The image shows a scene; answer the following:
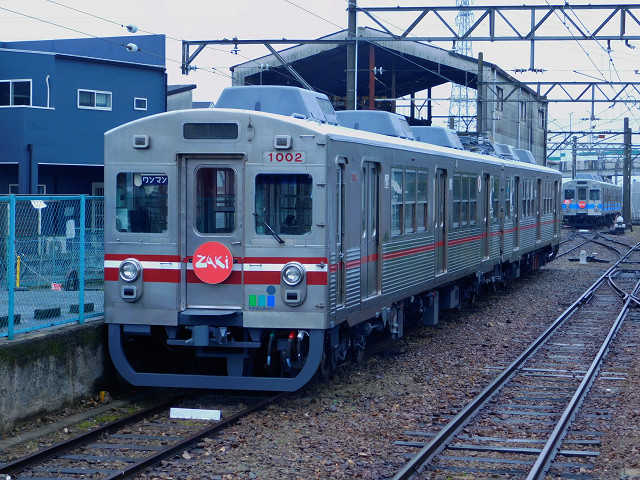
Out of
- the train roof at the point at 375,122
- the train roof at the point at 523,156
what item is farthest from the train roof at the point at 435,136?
the train roof at the point at 523,156

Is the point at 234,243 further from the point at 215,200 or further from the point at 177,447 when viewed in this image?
the point at 177,447

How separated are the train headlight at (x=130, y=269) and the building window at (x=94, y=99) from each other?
1608 centimetres

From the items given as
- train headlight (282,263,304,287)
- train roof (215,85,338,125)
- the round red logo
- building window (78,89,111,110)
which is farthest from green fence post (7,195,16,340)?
building window (78,89,111,110)

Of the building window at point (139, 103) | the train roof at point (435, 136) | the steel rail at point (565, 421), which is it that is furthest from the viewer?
the building window at point (139, 103)

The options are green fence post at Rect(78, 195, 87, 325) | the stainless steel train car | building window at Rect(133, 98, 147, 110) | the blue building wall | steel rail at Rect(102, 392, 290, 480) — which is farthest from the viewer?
the stainless steel train car

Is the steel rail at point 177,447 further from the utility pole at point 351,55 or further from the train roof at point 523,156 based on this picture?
the train roof at point 523,156

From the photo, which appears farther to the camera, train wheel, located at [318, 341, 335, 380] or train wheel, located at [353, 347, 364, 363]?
train wheel, located at [353, 347, 364, 363]

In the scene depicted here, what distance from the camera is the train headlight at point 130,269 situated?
9070 millimetres

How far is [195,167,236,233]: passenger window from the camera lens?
9.04 meters

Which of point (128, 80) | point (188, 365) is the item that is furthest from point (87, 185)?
point (188, 365)

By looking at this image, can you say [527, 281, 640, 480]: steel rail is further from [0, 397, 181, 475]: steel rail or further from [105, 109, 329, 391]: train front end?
[0, 397, 181, 475]: steel rail

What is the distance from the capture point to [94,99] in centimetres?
2459

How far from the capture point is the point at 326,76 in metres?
37.5

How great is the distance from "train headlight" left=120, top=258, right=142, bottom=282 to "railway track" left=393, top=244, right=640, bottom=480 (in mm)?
2985
